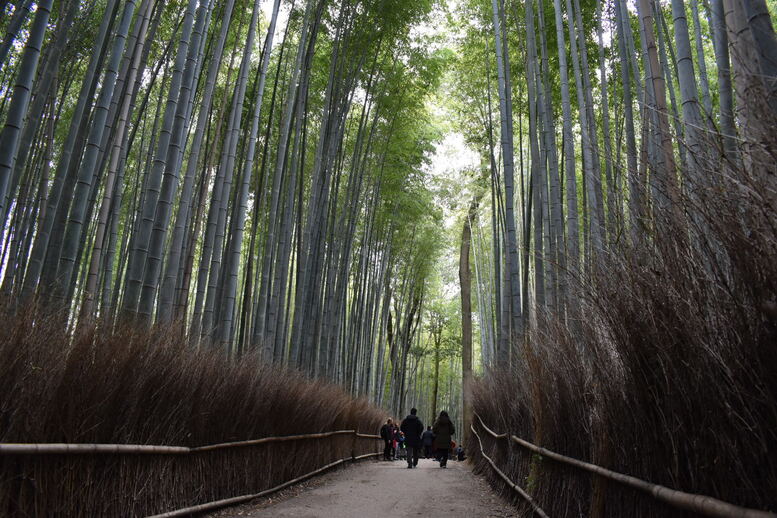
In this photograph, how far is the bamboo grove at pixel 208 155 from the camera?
3836 millimetres

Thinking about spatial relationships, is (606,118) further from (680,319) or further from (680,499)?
(680,499)

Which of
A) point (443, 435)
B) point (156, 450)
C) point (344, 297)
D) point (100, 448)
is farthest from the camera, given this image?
point (344, 297)

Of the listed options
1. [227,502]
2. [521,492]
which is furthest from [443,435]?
[227,502]

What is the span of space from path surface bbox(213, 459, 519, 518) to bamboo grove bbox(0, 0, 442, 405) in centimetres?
131

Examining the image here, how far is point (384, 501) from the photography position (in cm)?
462

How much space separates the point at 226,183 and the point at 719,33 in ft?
13.4

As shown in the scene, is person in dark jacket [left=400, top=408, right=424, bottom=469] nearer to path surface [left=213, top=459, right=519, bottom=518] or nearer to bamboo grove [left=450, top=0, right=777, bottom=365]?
path surface [left=213, top=459, right=519, bottom=518]

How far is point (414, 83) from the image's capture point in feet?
30.5

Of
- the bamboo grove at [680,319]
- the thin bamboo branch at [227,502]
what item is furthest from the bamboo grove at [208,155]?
the bamboo grove at [680,319]

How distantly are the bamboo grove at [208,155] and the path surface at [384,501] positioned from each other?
1310 millimetres

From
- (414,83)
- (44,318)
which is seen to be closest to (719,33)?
(44,318)

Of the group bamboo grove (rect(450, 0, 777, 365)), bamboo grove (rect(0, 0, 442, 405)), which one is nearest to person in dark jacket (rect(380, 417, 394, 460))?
bamboo grove (rect(0, 0, 442, 405))

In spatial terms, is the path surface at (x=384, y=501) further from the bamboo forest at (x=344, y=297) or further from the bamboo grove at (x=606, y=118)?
the bamboo grove at (x=606, y=118)

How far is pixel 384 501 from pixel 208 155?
5.36 meters
